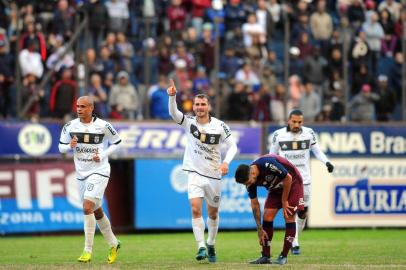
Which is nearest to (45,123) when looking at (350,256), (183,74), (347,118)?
(183,74)

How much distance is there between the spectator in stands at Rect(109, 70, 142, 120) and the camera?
24.9 metres

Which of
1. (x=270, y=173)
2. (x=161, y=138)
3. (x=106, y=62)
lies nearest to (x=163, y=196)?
(x=161, y=138)

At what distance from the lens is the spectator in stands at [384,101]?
27.6m

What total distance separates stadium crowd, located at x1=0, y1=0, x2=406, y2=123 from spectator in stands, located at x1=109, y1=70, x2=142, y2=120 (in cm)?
3

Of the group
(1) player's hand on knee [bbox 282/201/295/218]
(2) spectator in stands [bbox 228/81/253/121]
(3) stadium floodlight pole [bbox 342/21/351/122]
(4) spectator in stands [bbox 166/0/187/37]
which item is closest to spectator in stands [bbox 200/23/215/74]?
(4) spectator in stands [bbox 166/0/187/37]

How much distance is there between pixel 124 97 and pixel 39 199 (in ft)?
10.5

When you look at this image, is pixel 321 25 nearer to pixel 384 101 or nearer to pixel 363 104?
pixel 363 104

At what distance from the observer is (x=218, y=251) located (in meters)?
18.6

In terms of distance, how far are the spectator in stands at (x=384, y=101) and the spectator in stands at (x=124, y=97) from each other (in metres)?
6.64

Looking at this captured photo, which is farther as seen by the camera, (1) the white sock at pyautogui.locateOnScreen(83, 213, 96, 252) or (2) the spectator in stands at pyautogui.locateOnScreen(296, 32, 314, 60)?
(2) the spectator in stands at pyautogui.locateOnScreen(296, 32, 314, 60)

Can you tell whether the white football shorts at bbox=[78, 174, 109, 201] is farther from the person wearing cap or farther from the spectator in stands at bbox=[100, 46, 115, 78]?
the person wearing cap

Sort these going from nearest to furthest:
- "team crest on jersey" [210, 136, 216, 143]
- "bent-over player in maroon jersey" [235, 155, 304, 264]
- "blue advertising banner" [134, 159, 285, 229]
→ "bent-over player in maroon jersey" [235, 155, 304, 264] → "team crest on jersey" [210, 136, 216, 143] → "blue advertising banner" [134, 159, 285, 229]

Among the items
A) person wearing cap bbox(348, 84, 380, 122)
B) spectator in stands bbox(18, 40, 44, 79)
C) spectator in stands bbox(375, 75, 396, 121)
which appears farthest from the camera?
spectator in stands bbox(375, 75, 396, 121)

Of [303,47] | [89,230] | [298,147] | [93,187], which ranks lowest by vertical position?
[89,230]
